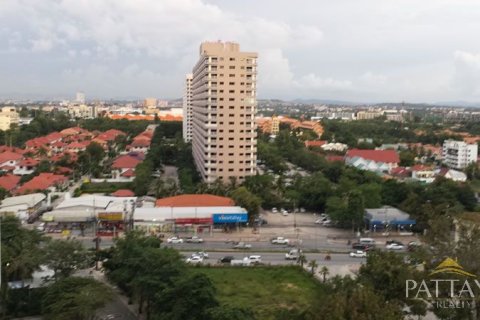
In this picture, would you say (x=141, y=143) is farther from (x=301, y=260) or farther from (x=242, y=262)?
(x=301, y=260)

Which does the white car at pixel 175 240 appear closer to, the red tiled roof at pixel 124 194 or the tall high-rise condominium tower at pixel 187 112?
the red tiled roof at pixel 124 194

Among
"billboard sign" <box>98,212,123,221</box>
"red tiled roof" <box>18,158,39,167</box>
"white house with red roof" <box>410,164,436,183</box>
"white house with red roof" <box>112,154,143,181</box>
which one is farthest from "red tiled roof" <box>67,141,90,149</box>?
"white house with red roof" <box>410,164,436,183</box>

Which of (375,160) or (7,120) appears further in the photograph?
(7,120)

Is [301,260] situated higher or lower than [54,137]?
lower

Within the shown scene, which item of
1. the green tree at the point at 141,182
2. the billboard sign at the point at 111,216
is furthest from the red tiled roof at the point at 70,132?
the billboard sign at the point at 111,216

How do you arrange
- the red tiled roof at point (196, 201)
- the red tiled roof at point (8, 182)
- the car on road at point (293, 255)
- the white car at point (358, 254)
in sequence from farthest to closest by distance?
the red tiled roof at point (8, 182)
the red tiled roof at point (196, 201)
the white car at point (358, 254)
the car on road at point (293, 255)

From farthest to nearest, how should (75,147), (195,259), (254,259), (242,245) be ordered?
(75,147) → (242,245) → (254,259) → (195,259)

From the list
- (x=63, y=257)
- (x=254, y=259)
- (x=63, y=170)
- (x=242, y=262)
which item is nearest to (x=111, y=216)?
(x=242, y=262)
